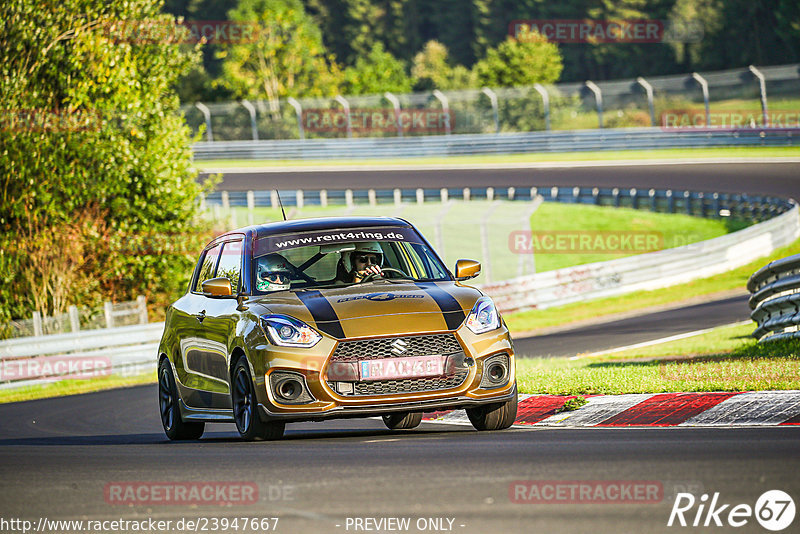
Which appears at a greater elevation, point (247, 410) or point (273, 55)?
point (273, 55)

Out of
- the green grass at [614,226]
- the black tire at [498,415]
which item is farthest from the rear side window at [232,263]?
the green grass at [614,226]

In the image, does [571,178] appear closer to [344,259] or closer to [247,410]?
[344,259]

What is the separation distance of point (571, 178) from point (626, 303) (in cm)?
1587

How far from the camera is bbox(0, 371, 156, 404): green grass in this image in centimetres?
1992

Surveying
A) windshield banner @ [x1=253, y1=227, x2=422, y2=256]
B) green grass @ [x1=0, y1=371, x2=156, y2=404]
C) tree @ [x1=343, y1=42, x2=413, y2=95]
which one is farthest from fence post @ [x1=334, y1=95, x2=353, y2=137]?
windshield banner @ [x1=253, y1=227, x2=422, y2=256]

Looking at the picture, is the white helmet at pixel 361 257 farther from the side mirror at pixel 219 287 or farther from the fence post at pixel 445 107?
the fence post at pixel 445 107

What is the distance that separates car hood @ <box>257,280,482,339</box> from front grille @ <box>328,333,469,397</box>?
0.06 metres

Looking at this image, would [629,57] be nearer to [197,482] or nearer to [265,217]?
[265,217]

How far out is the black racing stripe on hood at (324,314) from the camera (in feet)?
28.0

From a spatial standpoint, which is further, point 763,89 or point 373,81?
point 373,81

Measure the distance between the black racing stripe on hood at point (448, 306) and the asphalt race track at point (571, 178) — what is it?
27440mm

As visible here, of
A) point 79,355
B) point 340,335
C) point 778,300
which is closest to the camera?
point 340,335

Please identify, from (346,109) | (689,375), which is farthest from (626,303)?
(346,109)

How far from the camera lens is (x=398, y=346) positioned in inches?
336
